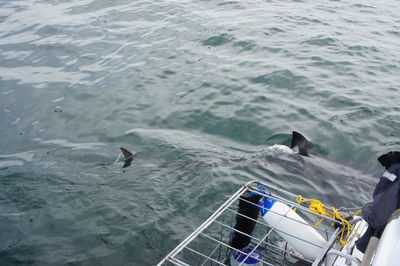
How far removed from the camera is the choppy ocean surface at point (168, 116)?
576cm

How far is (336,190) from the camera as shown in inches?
259

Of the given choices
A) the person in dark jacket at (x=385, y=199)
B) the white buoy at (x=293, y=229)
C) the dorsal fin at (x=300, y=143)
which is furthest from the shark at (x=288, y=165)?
the person in dark jacket at (x=385, y=199)

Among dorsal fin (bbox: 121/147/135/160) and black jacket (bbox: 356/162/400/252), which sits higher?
black jacket (bbox: 356/162/400/252)

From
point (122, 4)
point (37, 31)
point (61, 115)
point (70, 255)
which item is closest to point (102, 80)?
point (61, 115)

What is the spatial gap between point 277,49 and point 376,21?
5466 mm

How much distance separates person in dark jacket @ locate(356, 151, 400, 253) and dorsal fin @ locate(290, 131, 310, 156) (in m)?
3.95

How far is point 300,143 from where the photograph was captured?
738 cm

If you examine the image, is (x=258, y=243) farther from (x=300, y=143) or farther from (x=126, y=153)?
(x=126, y=153)

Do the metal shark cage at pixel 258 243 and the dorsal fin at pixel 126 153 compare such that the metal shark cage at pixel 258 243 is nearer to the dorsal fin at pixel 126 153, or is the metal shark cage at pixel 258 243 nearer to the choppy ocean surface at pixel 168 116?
the choppy ocean surface at pixel 168 116

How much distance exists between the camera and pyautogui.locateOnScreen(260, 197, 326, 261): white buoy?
4.22 metres

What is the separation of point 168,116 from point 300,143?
3.20 metres

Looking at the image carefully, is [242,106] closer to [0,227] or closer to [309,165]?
[309,165]

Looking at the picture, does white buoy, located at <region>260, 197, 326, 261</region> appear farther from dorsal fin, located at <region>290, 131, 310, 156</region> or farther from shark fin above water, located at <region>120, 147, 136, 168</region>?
shark fin above water, located at <region>120, 147, 136, 168</region>

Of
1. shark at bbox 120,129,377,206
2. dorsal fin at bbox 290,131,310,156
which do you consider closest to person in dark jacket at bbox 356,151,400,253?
shark at bbox 120,129,377,206
